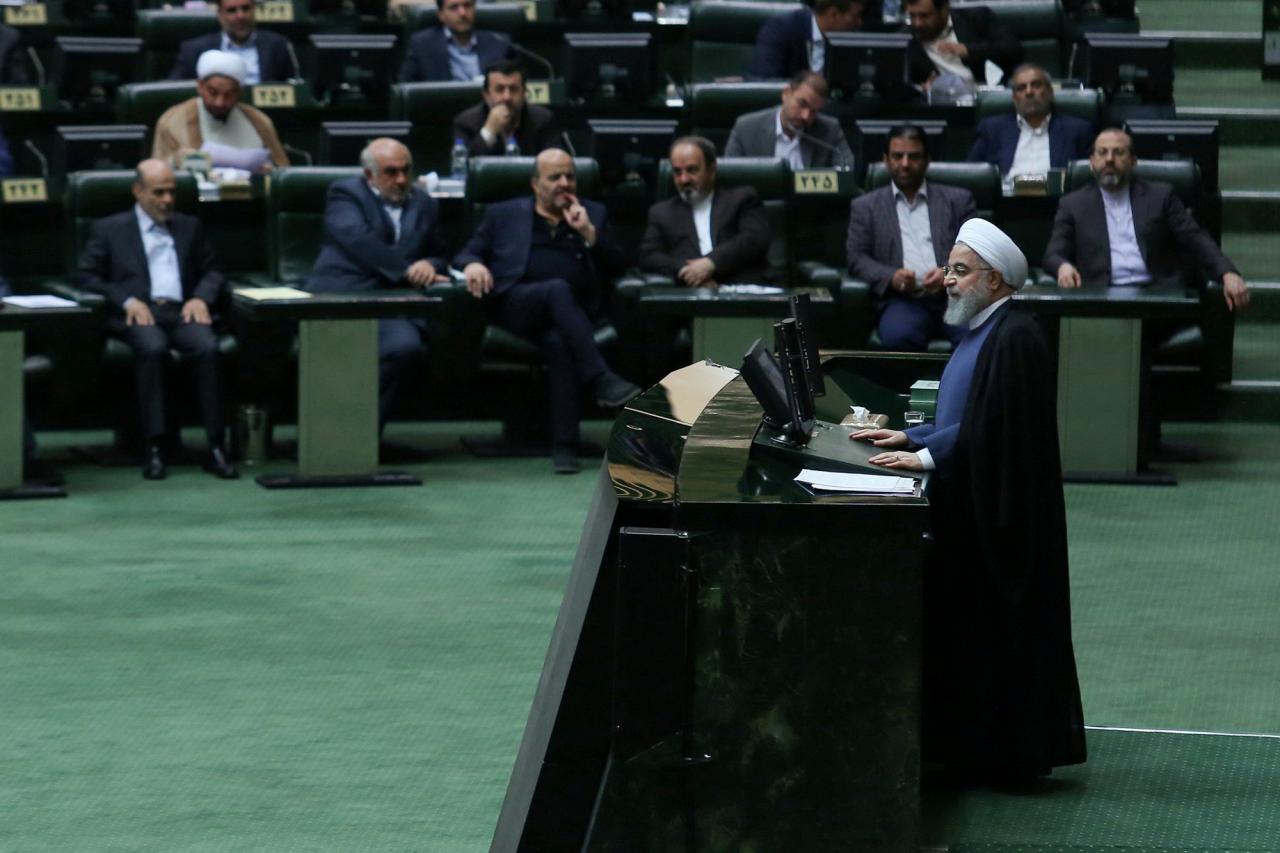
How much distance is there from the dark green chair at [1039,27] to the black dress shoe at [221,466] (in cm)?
481

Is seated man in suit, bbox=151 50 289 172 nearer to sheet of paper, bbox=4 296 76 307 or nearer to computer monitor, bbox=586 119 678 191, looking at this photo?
computer monitor, bbox=586 119 678 191

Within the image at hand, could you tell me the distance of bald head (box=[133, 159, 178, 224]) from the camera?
8375 mm

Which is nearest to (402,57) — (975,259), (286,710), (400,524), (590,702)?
(400,524)

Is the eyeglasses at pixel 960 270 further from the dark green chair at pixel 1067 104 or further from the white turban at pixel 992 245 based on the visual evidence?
the dark green chair at pixel 1067 104

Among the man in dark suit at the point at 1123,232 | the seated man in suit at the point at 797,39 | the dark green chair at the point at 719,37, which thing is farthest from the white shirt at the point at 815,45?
the man in dark suit at the point at 1123,232

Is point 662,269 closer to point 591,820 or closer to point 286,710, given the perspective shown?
point 286,710

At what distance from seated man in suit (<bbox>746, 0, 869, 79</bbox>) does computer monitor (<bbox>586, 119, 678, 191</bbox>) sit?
4.64ft

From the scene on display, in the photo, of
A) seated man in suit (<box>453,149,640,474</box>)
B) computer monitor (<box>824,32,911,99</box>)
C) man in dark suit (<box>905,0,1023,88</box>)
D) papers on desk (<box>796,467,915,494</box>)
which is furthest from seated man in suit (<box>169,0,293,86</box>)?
papers on desk (<box>796,467,915,494</box>)

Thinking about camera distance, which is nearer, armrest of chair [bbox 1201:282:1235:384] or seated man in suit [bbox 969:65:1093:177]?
armrest of chair [bbox 1201:282:1235:384]

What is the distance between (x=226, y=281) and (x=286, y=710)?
3519 mm

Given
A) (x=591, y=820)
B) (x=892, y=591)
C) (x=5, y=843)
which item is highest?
(x=892, y=591)

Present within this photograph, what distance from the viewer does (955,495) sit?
4441 mm

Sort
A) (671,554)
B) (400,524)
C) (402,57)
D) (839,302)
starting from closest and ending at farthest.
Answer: (671,554) → (400,524) → (839,302) → (402,57)

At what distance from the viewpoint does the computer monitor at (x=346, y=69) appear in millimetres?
10133
